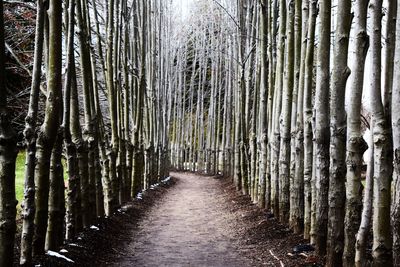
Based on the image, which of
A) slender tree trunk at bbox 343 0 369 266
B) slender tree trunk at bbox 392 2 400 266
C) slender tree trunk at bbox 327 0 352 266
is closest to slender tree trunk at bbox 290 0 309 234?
slender tree trunk at bbox 327 0 352 266

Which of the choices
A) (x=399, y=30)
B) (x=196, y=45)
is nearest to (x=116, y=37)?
(x=399, y=30)

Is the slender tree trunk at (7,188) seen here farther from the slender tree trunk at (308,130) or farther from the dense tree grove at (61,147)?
the slender tree trunk at (308,130)

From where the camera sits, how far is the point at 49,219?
608 cm

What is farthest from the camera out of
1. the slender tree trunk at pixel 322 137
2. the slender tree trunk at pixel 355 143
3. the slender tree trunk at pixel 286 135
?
the slender tree trunk at pixel 286 135

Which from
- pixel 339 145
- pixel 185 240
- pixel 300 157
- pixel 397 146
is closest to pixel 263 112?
pixel 300 157

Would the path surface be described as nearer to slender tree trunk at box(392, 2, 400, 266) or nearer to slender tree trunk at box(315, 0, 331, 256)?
slender tree trunk at box(315, 0, 331, 256)

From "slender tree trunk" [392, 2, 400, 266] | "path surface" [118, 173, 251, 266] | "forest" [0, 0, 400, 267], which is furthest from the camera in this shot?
"path surface" [118, 173, 251, 266]

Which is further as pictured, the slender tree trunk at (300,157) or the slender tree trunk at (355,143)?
the slender tree trunk at (300,157)

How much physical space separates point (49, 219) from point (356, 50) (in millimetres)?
4098

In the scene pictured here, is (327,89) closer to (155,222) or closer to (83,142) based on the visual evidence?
(83,142)

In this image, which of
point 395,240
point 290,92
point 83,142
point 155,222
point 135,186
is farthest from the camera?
point 135,186

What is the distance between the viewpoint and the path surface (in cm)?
703

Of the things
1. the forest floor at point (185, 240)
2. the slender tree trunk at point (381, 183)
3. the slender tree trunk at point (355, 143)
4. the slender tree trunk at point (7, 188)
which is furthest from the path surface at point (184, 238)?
the slender tree trunk at point (381, 183)

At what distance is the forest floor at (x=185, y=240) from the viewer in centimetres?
666
